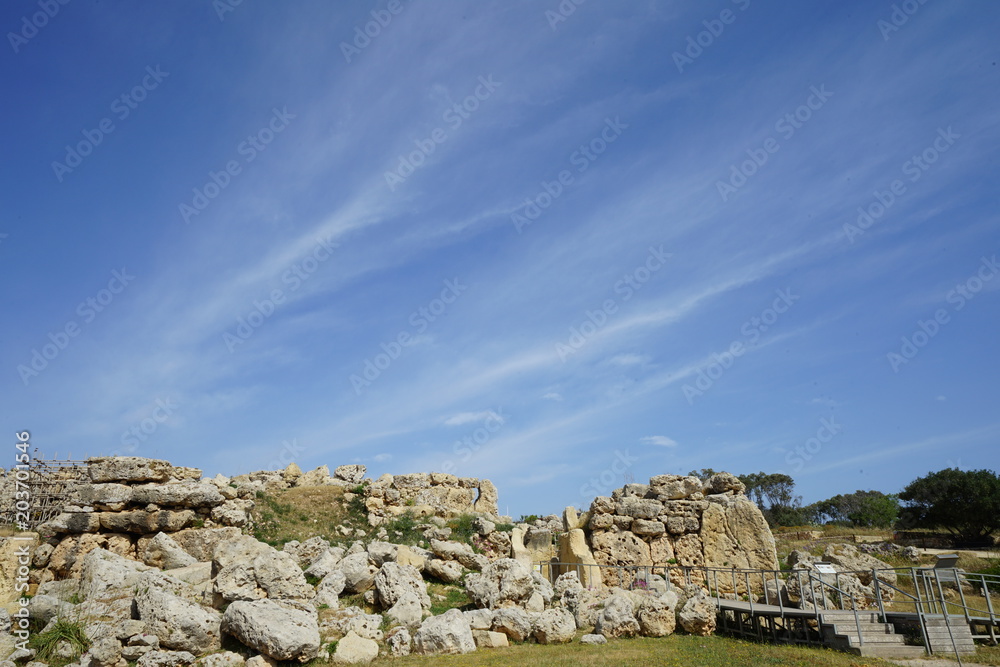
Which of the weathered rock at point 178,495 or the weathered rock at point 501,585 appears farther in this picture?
the weathered rock at point 178,495

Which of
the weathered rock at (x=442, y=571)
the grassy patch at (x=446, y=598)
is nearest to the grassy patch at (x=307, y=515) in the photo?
the weathered rock at (x=442, y=571)

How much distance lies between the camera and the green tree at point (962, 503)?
38.8m

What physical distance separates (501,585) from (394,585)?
270 cm

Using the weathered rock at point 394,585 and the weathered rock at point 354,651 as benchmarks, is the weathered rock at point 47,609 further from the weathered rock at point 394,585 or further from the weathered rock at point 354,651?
the weathered rock at point 394,585

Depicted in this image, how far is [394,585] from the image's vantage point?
15.5 metres

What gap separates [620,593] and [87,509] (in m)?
15.6

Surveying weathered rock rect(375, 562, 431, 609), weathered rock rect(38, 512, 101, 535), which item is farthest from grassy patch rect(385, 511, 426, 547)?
weathered rock rect(38, 512, 101, 535)

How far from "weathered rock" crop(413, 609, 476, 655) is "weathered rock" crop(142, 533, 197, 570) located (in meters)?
7.67

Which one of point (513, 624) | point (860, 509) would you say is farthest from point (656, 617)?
point (860, 509)

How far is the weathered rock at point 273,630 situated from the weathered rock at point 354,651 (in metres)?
0.50

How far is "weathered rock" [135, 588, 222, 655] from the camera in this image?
12055 mm

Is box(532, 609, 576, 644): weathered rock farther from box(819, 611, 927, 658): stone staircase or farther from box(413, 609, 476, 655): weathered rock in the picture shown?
box(819, 611, 927, 658): stone staircase

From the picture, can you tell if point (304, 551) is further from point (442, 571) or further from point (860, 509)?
point (860, 509)

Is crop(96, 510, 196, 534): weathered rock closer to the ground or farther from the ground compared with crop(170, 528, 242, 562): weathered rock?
farther from the ground
